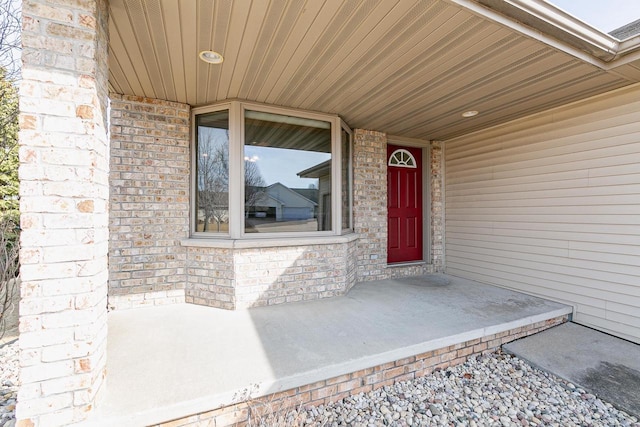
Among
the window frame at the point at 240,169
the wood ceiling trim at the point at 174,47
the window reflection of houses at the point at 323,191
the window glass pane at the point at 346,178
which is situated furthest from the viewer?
the window glass pane at the point at 346,178

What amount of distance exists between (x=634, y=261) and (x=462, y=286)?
70.2 inches

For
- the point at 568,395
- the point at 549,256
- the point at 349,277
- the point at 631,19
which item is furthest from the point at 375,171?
the point at 568,395

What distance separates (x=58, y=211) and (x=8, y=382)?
1.86m

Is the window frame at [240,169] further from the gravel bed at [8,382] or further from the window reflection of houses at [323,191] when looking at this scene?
the gravel bed at [8,382]

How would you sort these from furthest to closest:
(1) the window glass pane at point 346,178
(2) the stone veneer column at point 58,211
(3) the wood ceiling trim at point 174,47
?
(1) the window glass pane at point 346,178 → (3) the wood ceiling trim at point 174,47 → (2) the stone veneer column at point 58,211

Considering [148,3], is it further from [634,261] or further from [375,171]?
[634,261]

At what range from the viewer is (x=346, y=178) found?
416 centimetres

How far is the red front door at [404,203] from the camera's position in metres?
4.82

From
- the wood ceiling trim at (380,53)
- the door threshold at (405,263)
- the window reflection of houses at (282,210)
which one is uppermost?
the wood ceiling trim at (380,53)

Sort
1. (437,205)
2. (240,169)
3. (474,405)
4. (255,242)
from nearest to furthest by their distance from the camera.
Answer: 1. (474,405)
2. (255,242)
3. (240,169)
4. (437,205)

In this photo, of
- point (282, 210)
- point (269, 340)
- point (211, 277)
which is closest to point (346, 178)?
point (282, 210)

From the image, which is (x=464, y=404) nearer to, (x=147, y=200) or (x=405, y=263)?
(x=405, y=263)

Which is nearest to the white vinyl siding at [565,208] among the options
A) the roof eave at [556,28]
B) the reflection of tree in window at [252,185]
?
the roof eave at [556,28]

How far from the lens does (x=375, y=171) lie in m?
4.49
